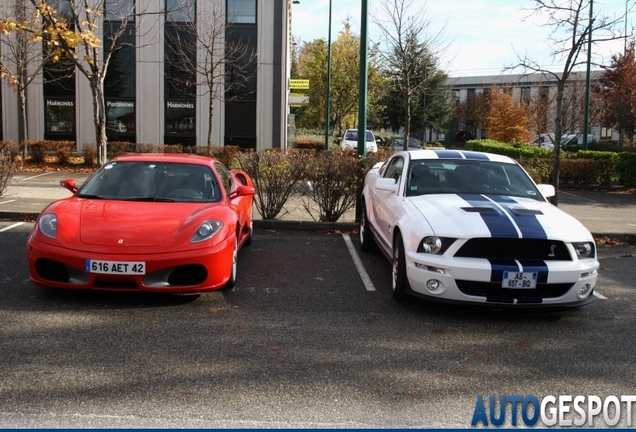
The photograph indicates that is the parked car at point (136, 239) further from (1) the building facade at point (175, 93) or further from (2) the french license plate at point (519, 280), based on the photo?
(1) the building facade at point (175, 93)

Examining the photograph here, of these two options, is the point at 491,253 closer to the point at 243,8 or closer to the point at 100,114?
the point at 100,114

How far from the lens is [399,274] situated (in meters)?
6.47

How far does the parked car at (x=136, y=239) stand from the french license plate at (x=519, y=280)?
2.58 m

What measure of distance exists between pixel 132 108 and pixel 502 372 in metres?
26.3

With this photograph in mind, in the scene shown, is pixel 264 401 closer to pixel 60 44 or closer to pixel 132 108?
pixel 60 44

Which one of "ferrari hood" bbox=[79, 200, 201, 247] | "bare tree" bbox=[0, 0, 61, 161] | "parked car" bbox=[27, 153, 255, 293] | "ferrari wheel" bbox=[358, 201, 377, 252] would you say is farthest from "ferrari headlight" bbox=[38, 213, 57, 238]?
"bare tree" bbox=[0, 0, 61, 161]

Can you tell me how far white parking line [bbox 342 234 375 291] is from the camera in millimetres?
7418

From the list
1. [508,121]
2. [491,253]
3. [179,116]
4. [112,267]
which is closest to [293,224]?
[112,267]

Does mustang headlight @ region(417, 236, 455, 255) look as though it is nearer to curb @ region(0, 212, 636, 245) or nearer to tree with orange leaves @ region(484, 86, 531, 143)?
curb @ region(0, 212, 636, 245)

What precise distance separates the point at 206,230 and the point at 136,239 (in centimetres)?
67

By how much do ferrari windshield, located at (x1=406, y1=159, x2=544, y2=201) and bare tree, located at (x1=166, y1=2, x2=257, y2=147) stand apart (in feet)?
67.9

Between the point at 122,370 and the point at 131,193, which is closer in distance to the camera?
the point at 122,370

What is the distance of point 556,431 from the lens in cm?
397

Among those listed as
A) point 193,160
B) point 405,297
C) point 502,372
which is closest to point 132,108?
point 193,160
